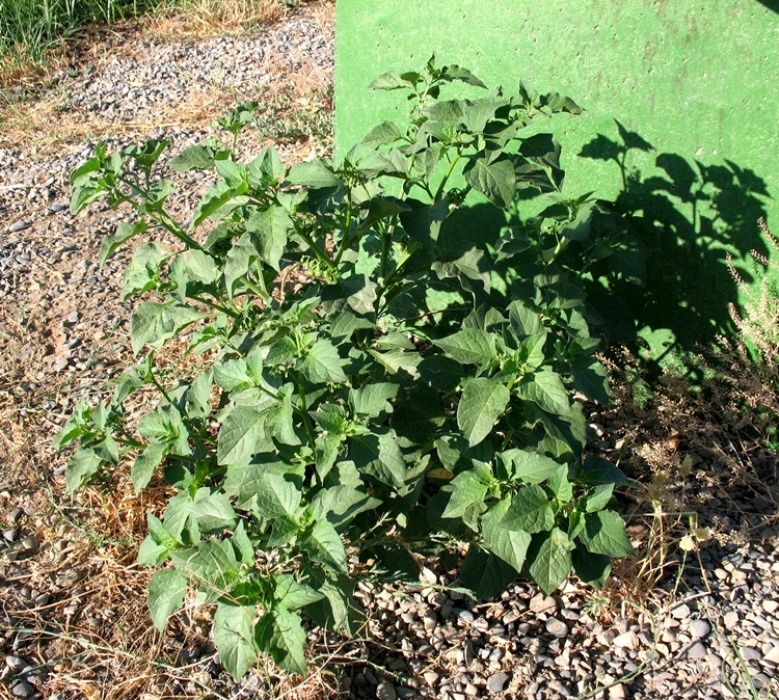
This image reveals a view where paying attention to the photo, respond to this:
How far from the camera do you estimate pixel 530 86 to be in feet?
9.73

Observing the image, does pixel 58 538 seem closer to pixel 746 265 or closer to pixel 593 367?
pixel 593 367

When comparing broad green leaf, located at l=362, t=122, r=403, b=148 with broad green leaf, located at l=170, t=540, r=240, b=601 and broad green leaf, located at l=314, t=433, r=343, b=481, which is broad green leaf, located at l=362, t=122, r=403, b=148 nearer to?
broad green leaf, located at l=314, t=433, r=343, b=481

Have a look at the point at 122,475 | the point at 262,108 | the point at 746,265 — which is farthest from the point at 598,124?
the point at 262,108

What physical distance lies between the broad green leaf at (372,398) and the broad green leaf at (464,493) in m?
0.26

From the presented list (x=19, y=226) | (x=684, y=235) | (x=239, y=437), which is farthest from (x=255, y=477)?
(x=19, y=226)

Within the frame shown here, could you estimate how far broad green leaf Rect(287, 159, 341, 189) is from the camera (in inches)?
83.2

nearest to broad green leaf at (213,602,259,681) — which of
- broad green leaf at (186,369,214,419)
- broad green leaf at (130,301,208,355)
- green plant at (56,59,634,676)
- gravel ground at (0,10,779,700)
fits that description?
green plant at (56,59,634,676)

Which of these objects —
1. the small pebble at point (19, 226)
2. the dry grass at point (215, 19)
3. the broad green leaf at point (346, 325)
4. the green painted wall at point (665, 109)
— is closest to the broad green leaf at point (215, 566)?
the broad green leaf at point (346, 325)

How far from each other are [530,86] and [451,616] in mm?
1782

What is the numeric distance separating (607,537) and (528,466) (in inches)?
9.8

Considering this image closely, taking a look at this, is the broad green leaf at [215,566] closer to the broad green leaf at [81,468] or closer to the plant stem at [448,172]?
the broad green leaf at [81,468]

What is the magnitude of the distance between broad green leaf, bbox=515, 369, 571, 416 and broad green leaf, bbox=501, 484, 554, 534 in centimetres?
20

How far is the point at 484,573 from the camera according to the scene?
7.69 ft

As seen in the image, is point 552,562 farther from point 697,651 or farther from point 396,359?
point 396,359
